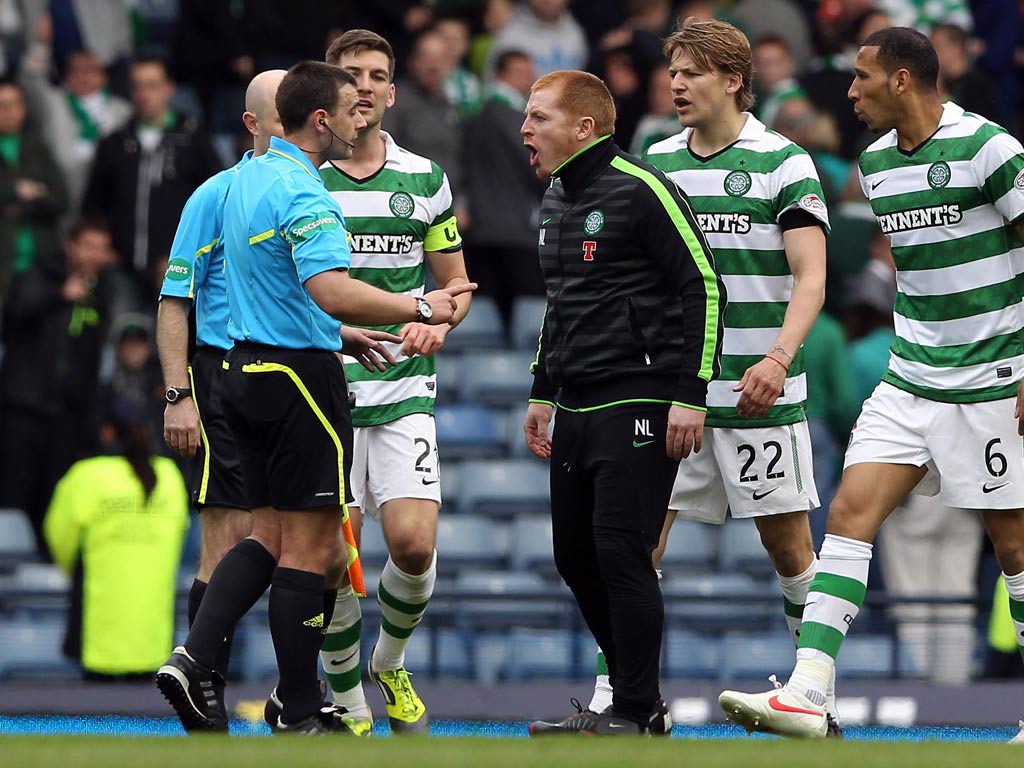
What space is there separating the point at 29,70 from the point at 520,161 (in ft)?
12.4

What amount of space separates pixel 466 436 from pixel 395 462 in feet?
15.8

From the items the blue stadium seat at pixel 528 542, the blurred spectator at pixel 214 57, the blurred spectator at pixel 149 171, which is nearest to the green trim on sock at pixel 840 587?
the blue stadium seat at pixel 528 542

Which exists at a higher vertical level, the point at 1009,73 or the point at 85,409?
the point at 1009,73

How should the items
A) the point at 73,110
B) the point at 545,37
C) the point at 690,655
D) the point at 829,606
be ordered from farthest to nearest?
1. the point at 545,37
2. the point at 73,110
3. the point at 690,655
4. the point at 829,606

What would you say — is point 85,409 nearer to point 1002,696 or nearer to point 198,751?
point 1002,696

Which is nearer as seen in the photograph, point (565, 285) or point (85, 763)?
point (85, 763)

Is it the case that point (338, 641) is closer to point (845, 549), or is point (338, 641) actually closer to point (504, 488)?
point (845, 549)

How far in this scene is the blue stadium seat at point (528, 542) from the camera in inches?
496

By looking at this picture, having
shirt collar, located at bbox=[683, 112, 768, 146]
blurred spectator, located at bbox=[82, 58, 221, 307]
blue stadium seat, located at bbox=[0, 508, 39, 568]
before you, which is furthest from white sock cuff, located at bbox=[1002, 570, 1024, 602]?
blurred spectator, located at bbox=[82, 58, 221, 307]

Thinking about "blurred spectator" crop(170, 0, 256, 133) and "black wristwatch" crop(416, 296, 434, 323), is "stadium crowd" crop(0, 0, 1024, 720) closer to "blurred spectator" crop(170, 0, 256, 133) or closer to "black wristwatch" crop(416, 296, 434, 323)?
"blurred spectator" crop(170, 0, 256, 133)

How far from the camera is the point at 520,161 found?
14.3 metres

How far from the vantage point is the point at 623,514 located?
7.44 meters

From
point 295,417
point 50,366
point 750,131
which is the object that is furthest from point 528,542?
point 295,417

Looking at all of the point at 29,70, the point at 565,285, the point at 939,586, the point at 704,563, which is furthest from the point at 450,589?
the point at 29,70
